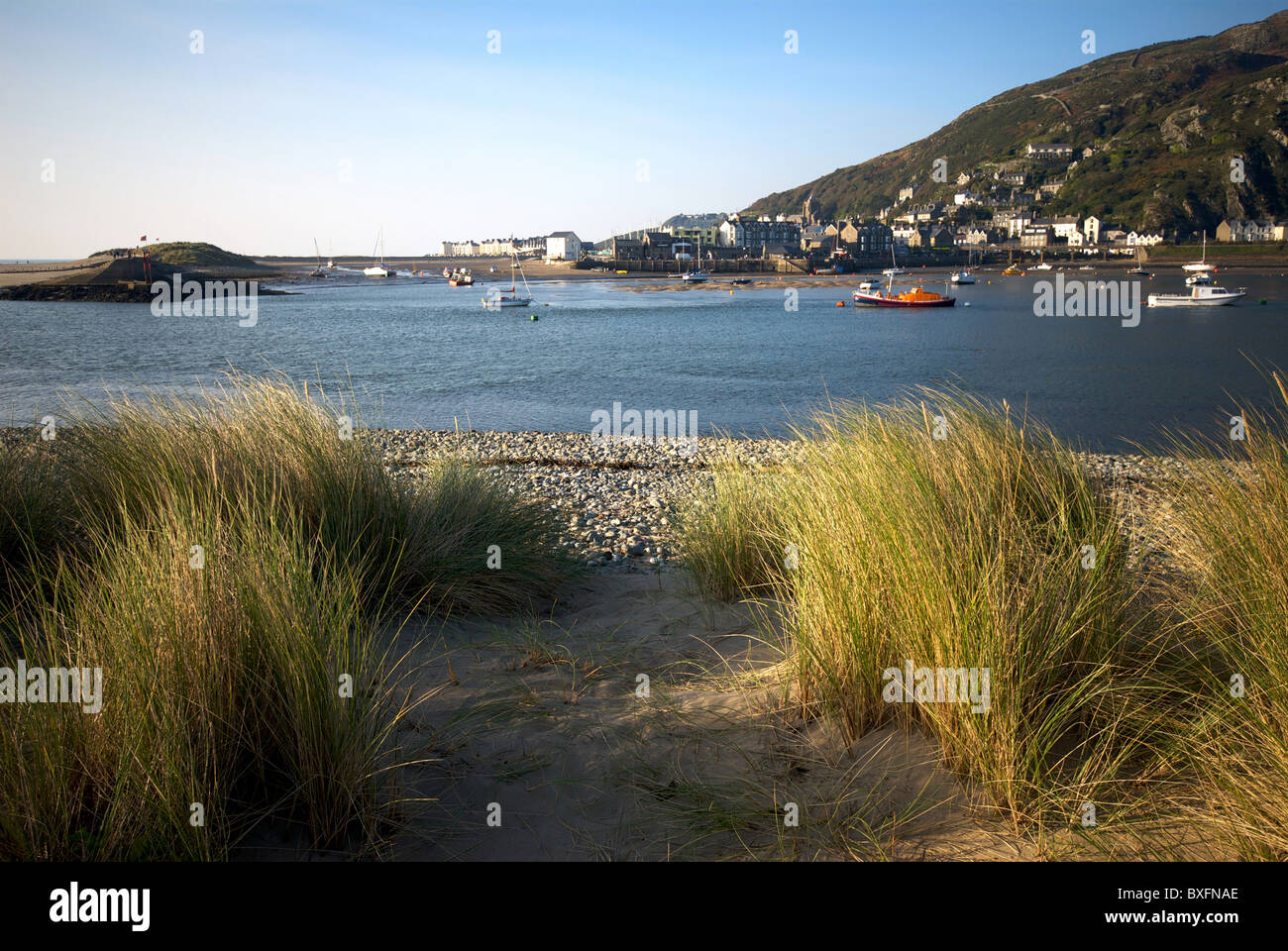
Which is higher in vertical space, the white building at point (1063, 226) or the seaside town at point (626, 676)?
the white building at point (1063, 226)

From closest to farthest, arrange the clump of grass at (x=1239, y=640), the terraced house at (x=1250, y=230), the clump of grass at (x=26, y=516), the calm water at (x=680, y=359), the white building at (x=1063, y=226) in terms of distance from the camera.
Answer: the clump of grass at (x=1239, y=640) < the clump of grass at (x=26, y=516) < the calm water at (x=680, y=359) < the terraced house at (x=1250, y=230) < the white building at (x=1063, y=226)

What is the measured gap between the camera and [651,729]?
367cm

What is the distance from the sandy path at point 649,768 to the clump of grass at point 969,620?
0.21 meters

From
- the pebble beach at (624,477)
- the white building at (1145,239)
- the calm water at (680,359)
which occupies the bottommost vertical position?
the pebble beach at (624,477)

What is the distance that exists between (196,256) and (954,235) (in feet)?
480

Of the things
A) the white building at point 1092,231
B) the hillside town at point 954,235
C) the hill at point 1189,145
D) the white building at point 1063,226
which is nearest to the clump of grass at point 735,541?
the hillside town at point 954,235

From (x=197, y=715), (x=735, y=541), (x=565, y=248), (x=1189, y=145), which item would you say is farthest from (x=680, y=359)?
(x=1189, y=145)

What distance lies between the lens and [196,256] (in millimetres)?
131000

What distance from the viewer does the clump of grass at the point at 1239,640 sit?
2555 millimetres

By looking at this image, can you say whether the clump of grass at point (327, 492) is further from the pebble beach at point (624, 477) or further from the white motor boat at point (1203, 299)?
the white motor boat at point (1203, 299)

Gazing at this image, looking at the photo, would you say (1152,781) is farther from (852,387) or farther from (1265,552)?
(852,387)

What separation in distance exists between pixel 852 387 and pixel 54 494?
2746 centimetres

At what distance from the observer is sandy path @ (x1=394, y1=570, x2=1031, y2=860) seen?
2.84 meters
